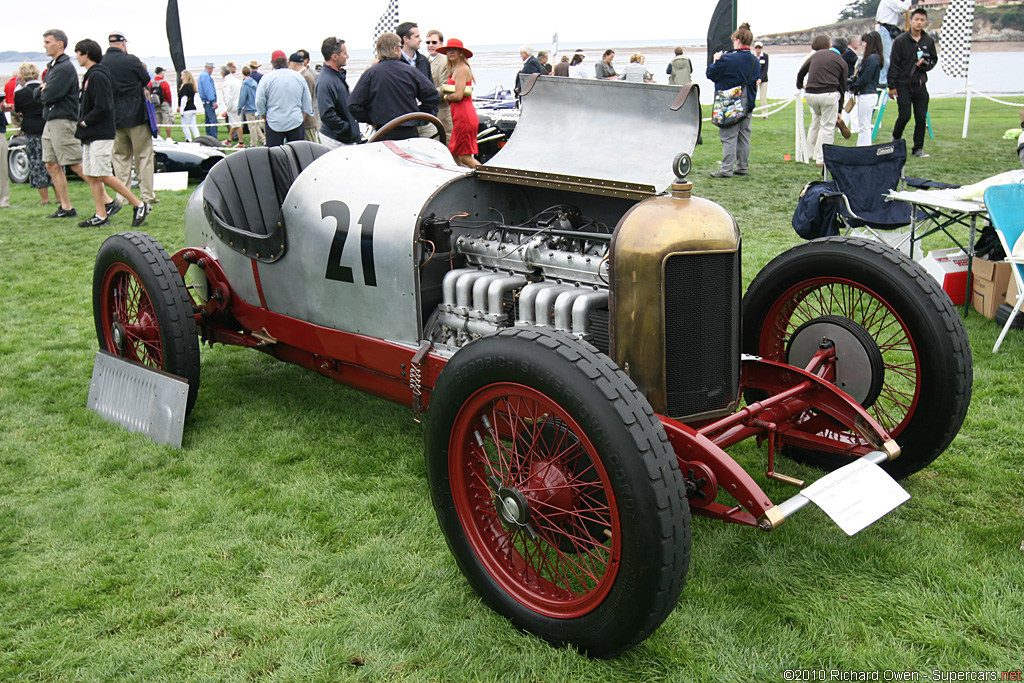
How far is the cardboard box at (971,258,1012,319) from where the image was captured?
5578 millimetres

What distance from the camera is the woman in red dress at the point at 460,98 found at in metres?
8.37

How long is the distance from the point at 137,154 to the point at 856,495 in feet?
32.8

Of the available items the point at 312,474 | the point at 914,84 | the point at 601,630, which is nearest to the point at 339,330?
the point at 312,474

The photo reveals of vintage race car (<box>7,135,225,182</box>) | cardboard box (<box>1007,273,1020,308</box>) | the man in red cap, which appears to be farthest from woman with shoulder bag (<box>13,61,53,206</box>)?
cardboard box (<box>1007,273,1020,308</box>)

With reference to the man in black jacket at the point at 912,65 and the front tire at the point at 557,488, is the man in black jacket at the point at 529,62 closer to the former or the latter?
the man in black jacket at the point at 912,65

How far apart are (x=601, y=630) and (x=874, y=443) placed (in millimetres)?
1312

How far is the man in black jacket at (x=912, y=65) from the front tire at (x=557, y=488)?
11422mm

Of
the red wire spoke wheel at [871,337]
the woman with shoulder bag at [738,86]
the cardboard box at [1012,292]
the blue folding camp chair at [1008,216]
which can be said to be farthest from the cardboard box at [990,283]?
the woman with shoulder bag at [738,86]

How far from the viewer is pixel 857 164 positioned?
6.72 metres

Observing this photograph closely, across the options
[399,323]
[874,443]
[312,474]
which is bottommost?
[312,474]

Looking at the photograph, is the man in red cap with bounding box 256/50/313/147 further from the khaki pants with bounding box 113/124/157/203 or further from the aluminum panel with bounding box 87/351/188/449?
the aluminum panel with bounding box 87/351/188/449

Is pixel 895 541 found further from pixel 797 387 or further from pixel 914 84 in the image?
pixel 914 84

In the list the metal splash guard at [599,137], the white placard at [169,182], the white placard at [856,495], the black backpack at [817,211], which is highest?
the metal splash guard at [599,137]

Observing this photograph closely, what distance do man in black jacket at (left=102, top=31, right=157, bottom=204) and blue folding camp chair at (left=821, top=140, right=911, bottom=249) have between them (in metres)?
7.76
